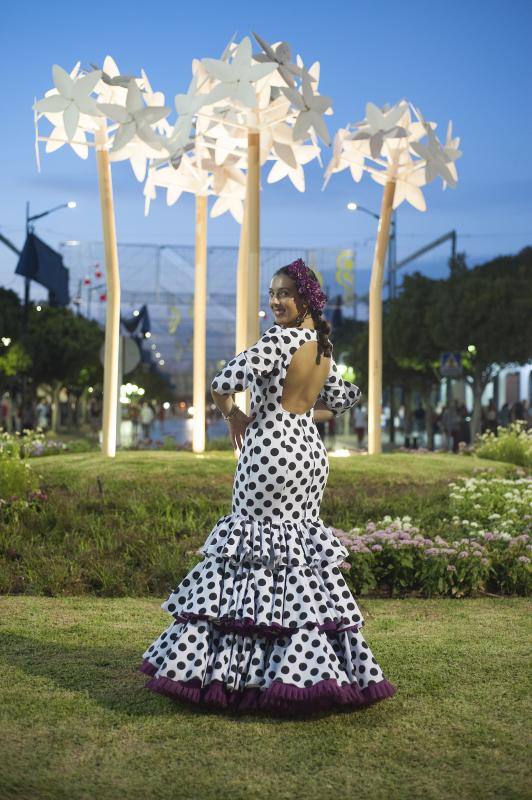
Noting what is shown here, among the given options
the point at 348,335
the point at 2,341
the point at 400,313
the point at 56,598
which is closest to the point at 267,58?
the point at 56,598

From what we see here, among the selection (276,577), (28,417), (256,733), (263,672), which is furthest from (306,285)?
(28,417)

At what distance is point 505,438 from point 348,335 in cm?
6307

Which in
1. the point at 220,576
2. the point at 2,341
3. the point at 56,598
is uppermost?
the point at 2,341

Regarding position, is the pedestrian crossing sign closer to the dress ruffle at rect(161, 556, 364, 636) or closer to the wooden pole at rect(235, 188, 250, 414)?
the wooden pole at rect(235, 188, 250, 414)

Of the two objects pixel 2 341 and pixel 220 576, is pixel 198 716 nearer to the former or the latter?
pixel 220 576

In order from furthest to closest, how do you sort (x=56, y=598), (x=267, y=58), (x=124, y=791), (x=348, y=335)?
(x=348, y=335)
(x=267, y=58)
(x=56, y=598)
(x=124, y=791)

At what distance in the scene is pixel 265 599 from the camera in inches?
195

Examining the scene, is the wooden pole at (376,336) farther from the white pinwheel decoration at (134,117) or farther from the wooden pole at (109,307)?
the white pinwheel decoration at (134,117)

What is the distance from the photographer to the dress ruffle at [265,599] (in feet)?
16.2

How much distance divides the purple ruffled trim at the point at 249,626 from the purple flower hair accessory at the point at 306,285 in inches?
61.3

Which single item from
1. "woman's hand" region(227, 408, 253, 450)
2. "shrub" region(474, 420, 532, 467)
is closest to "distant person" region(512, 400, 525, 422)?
"shrub" region(474, 420, 532, 467)

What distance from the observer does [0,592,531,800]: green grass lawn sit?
4.05m

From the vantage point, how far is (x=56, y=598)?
26.5ft

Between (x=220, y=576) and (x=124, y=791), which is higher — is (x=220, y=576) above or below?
above
